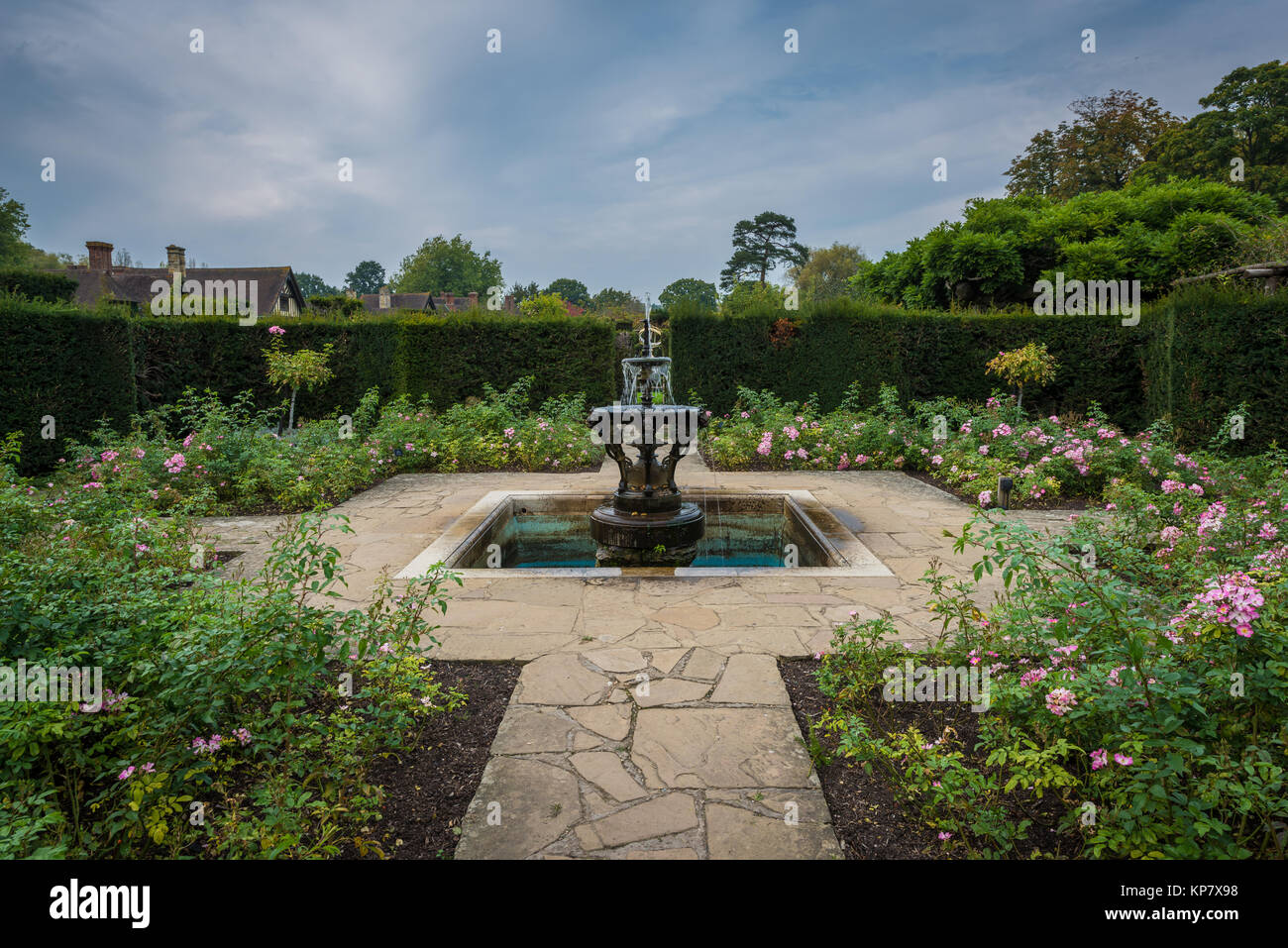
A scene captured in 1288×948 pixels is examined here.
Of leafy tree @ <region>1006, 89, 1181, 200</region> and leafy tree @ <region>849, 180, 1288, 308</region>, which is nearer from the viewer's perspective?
leafy tree @ <region>849, 180, 1288, 308</region>

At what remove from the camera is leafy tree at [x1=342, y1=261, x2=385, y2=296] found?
3044 inches

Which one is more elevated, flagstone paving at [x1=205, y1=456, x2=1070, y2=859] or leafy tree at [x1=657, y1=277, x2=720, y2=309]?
leafy tree at [x1=657, y1=277, x2=720, y2=309]

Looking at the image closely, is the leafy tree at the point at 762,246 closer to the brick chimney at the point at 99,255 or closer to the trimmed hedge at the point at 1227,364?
the brick chimney at the point at 99,255

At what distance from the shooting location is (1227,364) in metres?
7.83

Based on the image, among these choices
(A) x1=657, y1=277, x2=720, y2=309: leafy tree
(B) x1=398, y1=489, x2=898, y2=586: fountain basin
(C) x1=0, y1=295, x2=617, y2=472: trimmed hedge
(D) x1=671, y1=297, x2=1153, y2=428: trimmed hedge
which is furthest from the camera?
(A) x1=657, y1=277, x2=720, y2=309: leafy tree

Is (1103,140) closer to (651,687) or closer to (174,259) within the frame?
(651,687)

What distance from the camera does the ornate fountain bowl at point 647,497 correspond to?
200 inches

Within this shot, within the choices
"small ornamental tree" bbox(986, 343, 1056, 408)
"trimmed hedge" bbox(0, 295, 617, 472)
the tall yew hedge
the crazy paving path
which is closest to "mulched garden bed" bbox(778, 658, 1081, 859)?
the crazy paving path

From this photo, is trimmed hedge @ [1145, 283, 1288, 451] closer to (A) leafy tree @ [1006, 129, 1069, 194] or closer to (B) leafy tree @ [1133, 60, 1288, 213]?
(B) leafy tree @ [1133, 60, 1288, 213]

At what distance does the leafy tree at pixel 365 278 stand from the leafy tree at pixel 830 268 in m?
54.1

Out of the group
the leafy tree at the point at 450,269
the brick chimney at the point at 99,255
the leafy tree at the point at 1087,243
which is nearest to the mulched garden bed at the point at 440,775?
the leafy tree at the point at 1087,243

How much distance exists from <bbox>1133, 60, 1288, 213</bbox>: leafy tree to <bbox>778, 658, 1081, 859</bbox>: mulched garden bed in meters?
25.9

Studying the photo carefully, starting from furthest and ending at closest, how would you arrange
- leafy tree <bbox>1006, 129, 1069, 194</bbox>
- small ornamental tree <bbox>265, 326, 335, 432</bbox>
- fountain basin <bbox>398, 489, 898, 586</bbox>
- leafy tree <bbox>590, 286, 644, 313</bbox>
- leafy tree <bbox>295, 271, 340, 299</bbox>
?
1. leafy tree <bbox>295, 271, 340, 299</bbox>
2. leafy tree <bbox>590, 286, 644, 313</bbox>
3. leafy tree <bbox>1006, 129, 1069, 194</bbox>
4. small ornamental tree <bbox>265, 326, 335, 432</bbox>
5. fountain basin <bbox>398, 489, 898, 586</bbox>

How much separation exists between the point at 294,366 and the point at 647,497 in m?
7.81
